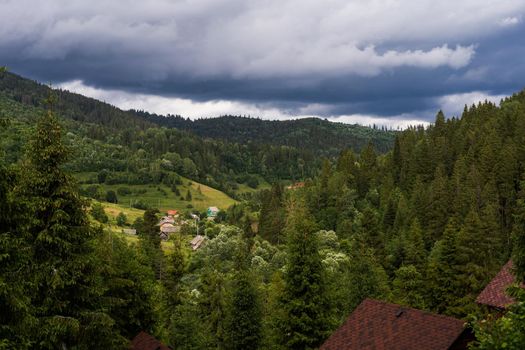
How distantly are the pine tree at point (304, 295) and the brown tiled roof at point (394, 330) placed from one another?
23.9 feet

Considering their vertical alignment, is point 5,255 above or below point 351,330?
above

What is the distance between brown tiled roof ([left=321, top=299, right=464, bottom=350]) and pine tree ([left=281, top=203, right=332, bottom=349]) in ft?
23.9

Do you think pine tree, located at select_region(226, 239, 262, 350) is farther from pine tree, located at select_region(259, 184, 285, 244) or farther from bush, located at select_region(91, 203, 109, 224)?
pine tree, located at select_region(259, 184, 285, 244)

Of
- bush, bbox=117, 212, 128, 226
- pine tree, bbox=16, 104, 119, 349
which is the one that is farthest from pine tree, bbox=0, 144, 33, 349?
bush, bbox=117, 212, 128, 226

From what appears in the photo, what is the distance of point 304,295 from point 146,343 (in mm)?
11386

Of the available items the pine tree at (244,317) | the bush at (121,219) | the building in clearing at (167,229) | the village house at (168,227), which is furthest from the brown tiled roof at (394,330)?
the bush at (121,219)

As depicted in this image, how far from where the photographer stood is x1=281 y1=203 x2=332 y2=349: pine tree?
35.0 meters

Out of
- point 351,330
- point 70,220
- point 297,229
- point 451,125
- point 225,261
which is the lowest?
point 225,261

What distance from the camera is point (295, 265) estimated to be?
118 ft

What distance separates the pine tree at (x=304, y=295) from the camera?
35.0 metres

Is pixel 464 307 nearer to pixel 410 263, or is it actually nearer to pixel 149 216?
pixel 410 263

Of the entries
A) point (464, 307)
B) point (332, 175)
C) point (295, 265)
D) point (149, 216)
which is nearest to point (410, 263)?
point (464, 307)

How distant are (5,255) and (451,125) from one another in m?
143

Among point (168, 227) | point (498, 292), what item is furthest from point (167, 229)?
point (498, 292)
